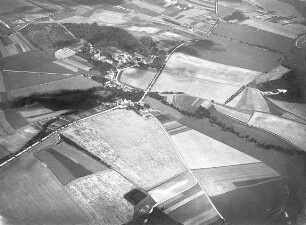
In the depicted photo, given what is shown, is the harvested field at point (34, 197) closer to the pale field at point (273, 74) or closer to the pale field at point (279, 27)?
the pale field at point (273, 74)

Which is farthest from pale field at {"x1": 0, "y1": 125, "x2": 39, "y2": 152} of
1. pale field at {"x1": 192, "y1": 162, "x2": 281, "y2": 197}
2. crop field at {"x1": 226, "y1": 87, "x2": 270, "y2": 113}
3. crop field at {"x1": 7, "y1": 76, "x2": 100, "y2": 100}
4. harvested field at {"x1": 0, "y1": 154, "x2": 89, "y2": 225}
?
crop field at {"x1": 226, "y1": 87, "x2": 270, "y2": 113}

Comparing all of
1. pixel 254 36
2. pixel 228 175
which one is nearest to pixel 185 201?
pixel 228 175

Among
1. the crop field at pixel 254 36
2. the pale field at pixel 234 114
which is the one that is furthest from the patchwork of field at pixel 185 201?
the crop field at pixel 254 36

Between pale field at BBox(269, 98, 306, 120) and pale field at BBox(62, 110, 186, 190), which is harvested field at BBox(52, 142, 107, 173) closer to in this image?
pale field at BBox(62, 110, 186, 190)

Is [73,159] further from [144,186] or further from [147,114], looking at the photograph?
[147,114]

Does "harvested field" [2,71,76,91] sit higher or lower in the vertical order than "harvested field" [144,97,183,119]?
higher

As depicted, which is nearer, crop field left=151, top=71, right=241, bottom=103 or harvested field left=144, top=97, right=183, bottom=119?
harvested field left=144, top=97, right=183, bottom=119

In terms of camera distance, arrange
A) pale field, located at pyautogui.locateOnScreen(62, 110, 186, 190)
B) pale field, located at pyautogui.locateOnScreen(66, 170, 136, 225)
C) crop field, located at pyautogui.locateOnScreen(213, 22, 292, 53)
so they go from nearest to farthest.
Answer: pale field, located at pyautogui.locateOnScreen(66, 170, 136, 225) → pale field, located at pyautogui.locateOnScreen(62, 110, 186, 190) → crop field, located at pyautogui.locateOnScreen(213, 22, 292, 53)
